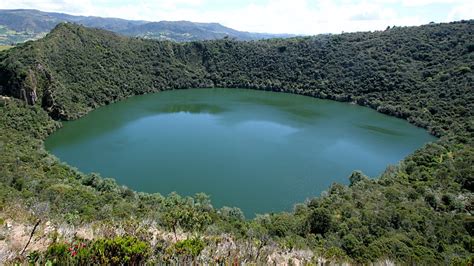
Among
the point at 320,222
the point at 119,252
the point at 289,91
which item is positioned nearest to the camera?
the point at 119,252

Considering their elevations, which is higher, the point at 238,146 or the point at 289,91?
the point at 289,91

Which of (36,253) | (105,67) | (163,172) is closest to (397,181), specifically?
(163,172)

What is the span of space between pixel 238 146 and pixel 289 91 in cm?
3834

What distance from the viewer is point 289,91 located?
256ft

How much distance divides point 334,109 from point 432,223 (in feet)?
143

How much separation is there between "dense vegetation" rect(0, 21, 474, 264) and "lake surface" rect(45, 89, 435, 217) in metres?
2.98

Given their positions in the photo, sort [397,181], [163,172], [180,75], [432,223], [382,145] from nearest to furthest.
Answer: [432,223] → [397,181] → [163,172] → [382,145] → [180,75]

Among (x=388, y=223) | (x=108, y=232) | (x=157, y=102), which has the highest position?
(x=108, y=232)

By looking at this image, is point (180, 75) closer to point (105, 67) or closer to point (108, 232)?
point (105, 67)

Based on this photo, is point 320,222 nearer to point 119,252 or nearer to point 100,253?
point 119,252

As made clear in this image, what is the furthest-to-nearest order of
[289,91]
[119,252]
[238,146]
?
[289,91] < [238,146] < [119,252]

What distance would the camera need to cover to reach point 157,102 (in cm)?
6781

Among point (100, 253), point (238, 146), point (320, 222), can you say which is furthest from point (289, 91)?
point (100, 253)

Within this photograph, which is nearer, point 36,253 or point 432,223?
point 36,253
